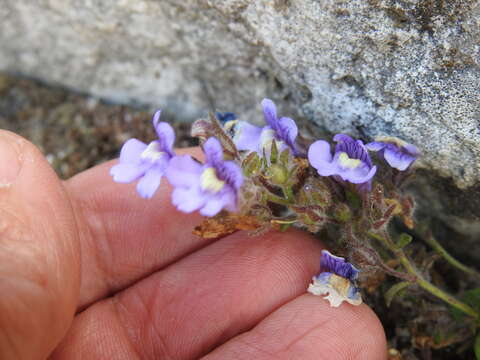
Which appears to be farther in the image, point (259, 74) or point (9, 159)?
point (259, 74)

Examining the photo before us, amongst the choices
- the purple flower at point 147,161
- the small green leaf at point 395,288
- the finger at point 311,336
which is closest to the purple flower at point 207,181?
the purple flower at point 147,161

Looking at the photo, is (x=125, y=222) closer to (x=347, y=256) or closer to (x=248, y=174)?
(x=248, y=174)

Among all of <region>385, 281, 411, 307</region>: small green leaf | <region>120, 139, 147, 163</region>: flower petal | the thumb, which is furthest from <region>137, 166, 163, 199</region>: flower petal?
<region>385, 281, 411, 307</region>: small green leaf

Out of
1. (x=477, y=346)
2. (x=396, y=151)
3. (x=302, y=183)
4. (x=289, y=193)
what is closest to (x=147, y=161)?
(x=289, y=193)

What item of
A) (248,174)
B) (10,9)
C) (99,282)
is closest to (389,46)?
(248,174)

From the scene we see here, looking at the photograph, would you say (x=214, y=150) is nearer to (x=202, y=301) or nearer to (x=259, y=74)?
(x=202, y=301)

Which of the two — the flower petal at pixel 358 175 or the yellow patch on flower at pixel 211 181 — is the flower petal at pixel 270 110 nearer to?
the flower petal at pixel 358 175
